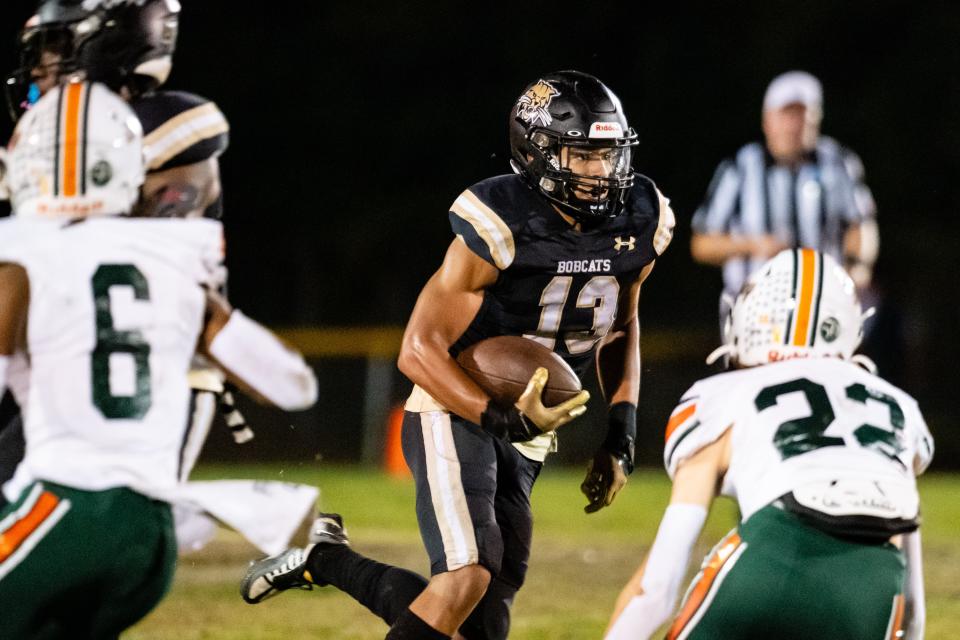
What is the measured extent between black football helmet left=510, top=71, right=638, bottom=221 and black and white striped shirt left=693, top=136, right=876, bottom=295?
2.30 meters

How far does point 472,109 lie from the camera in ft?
49.2

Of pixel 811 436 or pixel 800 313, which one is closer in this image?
pixel 811 436

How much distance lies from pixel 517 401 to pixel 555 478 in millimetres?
6625

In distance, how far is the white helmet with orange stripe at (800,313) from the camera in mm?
3236

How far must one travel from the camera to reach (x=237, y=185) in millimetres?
14836

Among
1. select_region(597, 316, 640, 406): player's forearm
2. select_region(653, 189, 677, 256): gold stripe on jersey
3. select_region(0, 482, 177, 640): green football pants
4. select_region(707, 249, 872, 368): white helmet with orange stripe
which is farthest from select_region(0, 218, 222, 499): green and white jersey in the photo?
select_region(597, 316, 640, 406): player's forearm

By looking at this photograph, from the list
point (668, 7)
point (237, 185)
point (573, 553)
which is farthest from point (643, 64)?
point (573, 553)

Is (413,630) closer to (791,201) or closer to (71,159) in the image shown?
(71,159)

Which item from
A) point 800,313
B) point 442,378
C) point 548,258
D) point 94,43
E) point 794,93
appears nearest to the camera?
point 800,313

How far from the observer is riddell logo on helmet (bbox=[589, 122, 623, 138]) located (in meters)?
3.91

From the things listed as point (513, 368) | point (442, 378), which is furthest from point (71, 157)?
point (513, 368)

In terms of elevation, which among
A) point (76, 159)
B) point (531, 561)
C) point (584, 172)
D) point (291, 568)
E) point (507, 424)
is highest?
point (76, 159)

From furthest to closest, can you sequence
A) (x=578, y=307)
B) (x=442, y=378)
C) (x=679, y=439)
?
(x=578, y=307) < (x=442, y=378) < (x=679, y=439)

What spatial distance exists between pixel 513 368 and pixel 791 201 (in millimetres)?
2758
